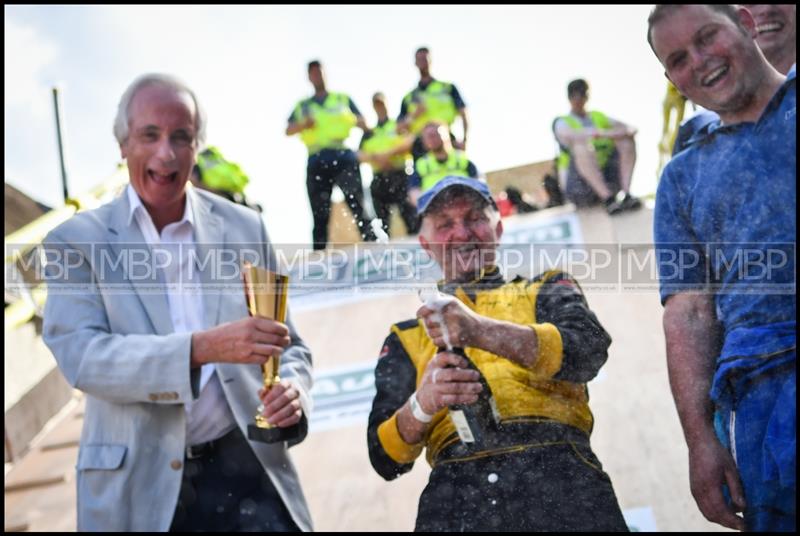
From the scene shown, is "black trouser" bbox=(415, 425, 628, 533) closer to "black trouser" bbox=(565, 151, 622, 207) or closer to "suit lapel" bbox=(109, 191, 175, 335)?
"suit lapel" bbox=(109, 191, 175, 335)

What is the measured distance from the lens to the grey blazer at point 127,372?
7.53 ft

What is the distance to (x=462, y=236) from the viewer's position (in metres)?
2.32

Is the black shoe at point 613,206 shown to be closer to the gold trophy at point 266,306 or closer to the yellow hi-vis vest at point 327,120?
the yellow hi-vis vest at point 327,120

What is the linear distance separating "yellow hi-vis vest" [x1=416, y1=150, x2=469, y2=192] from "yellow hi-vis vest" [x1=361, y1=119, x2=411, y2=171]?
0.54 m

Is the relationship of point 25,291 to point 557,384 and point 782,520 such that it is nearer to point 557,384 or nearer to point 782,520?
point 557,384

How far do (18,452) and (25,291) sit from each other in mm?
1022

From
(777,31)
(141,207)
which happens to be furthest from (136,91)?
(777,31)

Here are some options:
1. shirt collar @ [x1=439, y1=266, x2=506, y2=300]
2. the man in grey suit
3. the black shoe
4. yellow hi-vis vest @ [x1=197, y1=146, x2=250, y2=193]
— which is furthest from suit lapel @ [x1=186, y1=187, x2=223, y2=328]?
the black shoe

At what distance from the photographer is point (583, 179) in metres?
6.66

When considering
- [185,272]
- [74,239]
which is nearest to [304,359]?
[185,272]

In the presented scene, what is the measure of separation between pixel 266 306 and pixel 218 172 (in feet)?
12.7

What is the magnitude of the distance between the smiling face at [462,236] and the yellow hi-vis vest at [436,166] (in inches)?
99.6

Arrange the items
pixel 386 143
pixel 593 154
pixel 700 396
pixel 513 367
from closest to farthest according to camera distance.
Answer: pixel 700 396 < pixel 513 367 < pixel 593 154 < pixel 386 143

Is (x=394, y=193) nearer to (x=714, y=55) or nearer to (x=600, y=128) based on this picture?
(x=600, y=128)
